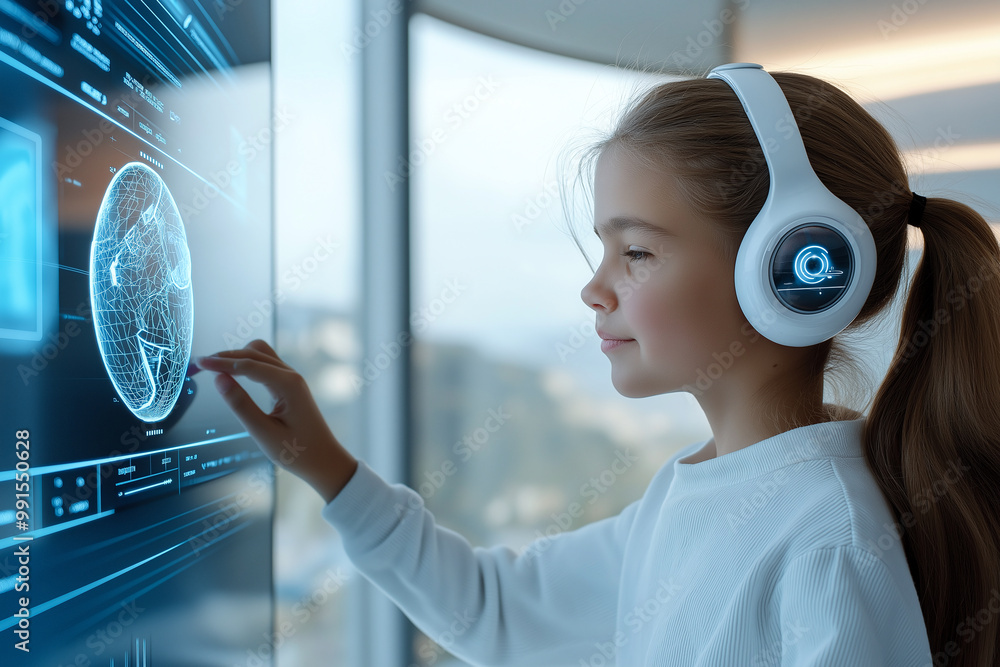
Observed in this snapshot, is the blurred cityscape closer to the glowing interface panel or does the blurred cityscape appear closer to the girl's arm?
the girl's arm

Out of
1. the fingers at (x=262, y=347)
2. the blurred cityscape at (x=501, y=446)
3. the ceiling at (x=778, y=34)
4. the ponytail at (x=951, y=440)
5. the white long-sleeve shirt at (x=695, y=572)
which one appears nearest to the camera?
the white long-sleeve shirt at (x=695, y=572)

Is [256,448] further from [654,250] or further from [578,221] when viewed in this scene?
[578,221]

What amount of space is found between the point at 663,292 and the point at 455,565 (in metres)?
0.55

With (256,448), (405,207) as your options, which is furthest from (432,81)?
(256,448)

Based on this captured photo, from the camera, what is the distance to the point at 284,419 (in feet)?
2.98

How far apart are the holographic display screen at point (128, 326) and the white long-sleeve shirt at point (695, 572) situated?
0.24 metres

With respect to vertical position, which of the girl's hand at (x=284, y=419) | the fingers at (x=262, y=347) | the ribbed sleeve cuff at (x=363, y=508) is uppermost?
the fingers at (x=262, y=347)

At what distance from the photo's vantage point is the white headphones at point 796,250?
0.69 metres

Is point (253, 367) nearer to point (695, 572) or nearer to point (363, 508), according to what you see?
point (363, 508)
